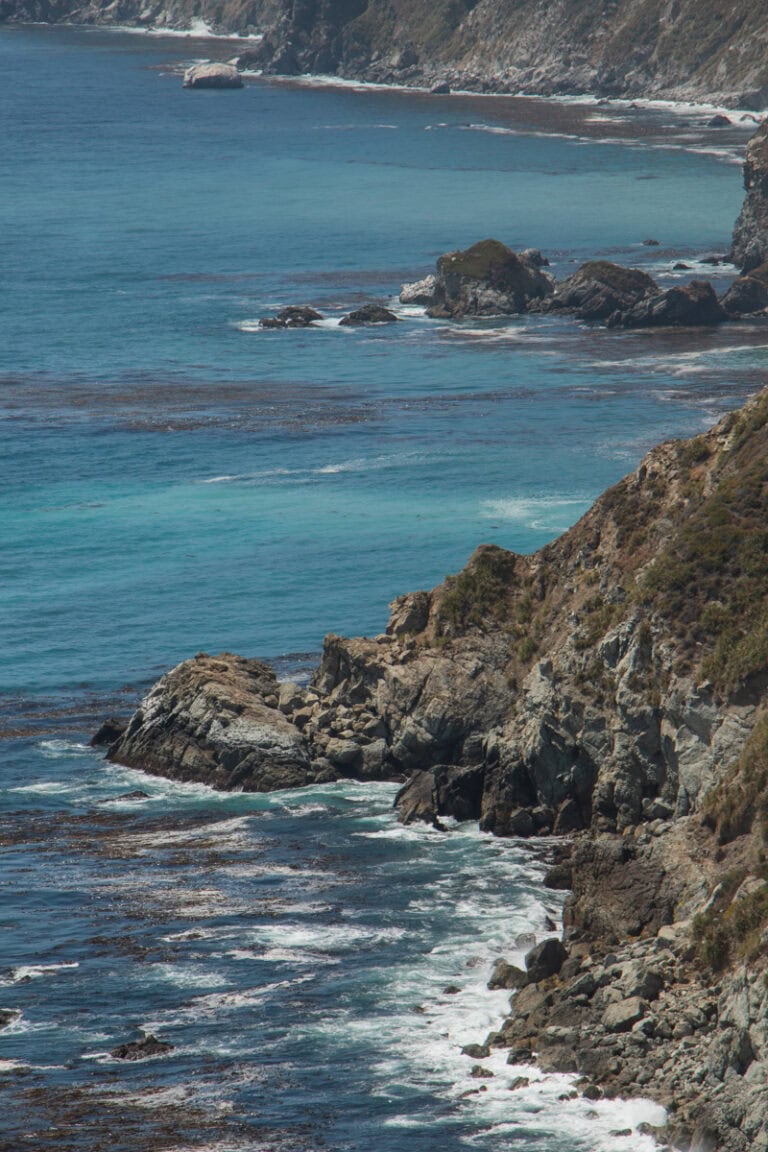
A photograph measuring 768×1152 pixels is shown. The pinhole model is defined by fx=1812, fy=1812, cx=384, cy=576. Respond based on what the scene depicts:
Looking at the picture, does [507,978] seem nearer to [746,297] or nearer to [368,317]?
[368,317]

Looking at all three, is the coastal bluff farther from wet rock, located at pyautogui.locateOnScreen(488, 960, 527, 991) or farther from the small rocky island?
wet rock, located at pyautogui.locateOnScreen(488, 960, 527, 991)

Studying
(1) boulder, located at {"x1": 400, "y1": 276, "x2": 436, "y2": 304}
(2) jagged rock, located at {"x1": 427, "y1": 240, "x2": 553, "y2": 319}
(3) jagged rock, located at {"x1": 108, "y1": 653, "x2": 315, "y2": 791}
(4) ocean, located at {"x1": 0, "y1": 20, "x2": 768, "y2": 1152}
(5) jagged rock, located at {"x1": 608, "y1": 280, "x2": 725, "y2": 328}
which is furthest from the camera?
(1) boulder, located at {"x1": 400, "y1": 276, "x2": 436, "y2": 304}

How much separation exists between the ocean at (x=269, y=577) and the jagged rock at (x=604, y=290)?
2.30 meters

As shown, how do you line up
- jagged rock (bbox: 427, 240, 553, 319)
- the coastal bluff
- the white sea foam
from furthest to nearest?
1. jagged rock (bbox: 427, 240, 553, 319)
2. the white sea foam
3. the coastal bluff

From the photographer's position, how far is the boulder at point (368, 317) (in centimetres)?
14050

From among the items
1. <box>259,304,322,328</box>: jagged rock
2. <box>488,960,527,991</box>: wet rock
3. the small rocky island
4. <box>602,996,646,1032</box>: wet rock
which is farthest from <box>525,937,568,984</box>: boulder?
<box>259,304,322,328</box>: jagged rock

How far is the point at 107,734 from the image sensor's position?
2566 inches

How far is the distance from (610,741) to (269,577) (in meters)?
35.6

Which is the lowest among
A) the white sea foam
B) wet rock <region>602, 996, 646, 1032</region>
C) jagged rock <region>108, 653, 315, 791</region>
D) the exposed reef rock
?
the white sea foam

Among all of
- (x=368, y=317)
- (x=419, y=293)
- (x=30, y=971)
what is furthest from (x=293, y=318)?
(x=30, y=971)

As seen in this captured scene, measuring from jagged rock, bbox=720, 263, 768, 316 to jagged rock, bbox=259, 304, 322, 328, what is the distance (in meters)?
31.5

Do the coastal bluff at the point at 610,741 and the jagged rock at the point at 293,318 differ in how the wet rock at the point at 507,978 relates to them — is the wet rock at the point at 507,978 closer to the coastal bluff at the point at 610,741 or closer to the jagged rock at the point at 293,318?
the coastal bluff at the point at 610,741

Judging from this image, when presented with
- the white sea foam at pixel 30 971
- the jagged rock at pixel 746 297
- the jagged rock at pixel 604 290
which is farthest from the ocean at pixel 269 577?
the jagged rock at pixel 746 297

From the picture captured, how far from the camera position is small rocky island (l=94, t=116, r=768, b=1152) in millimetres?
37906
